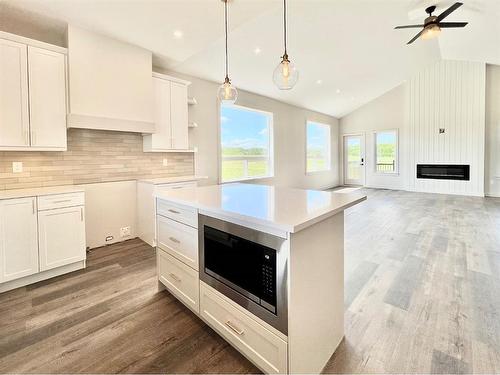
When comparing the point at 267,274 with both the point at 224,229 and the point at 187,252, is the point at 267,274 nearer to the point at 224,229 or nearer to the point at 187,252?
the point at 224,229

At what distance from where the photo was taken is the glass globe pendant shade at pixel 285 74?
2.19 m

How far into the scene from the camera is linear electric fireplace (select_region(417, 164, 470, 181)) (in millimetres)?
7463

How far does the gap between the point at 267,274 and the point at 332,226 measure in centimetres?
53

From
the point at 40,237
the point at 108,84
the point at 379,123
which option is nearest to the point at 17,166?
the point at 40,237

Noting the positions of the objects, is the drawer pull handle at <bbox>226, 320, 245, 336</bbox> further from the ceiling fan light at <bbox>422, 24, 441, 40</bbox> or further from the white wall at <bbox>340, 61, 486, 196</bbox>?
the white wall at <bbox>340, 61, 486, 196</bbox>

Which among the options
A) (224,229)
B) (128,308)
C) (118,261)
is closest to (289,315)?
(224,229)

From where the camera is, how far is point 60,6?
8.41 ft

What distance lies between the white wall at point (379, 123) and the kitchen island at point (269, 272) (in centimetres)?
835

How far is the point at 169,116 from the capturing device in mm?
3912

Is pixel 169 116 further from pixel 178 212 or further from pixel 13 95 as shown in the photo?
pixel 178 212

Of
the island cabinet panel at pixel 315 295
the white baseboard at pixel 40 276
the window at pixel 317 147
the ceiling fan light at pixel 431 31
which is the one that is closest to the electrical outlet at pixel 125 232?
the white baseboard at pixel 40 276

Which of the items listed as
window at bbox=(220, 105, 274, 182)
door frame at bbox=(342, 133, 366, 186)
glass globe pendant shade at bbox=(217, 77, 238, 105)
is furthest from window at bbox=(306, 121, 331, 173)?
glass globe pendant shade at bbox=(217, 77, 238, 105)

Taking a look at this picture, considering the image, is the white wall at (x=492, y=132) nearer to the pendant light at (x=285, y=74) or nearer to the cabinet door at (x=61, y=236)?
the pendant light at (x=285, y=74)

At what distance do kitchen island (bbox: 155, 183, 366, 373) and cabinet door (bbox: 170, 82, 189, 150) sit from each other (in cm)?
239
